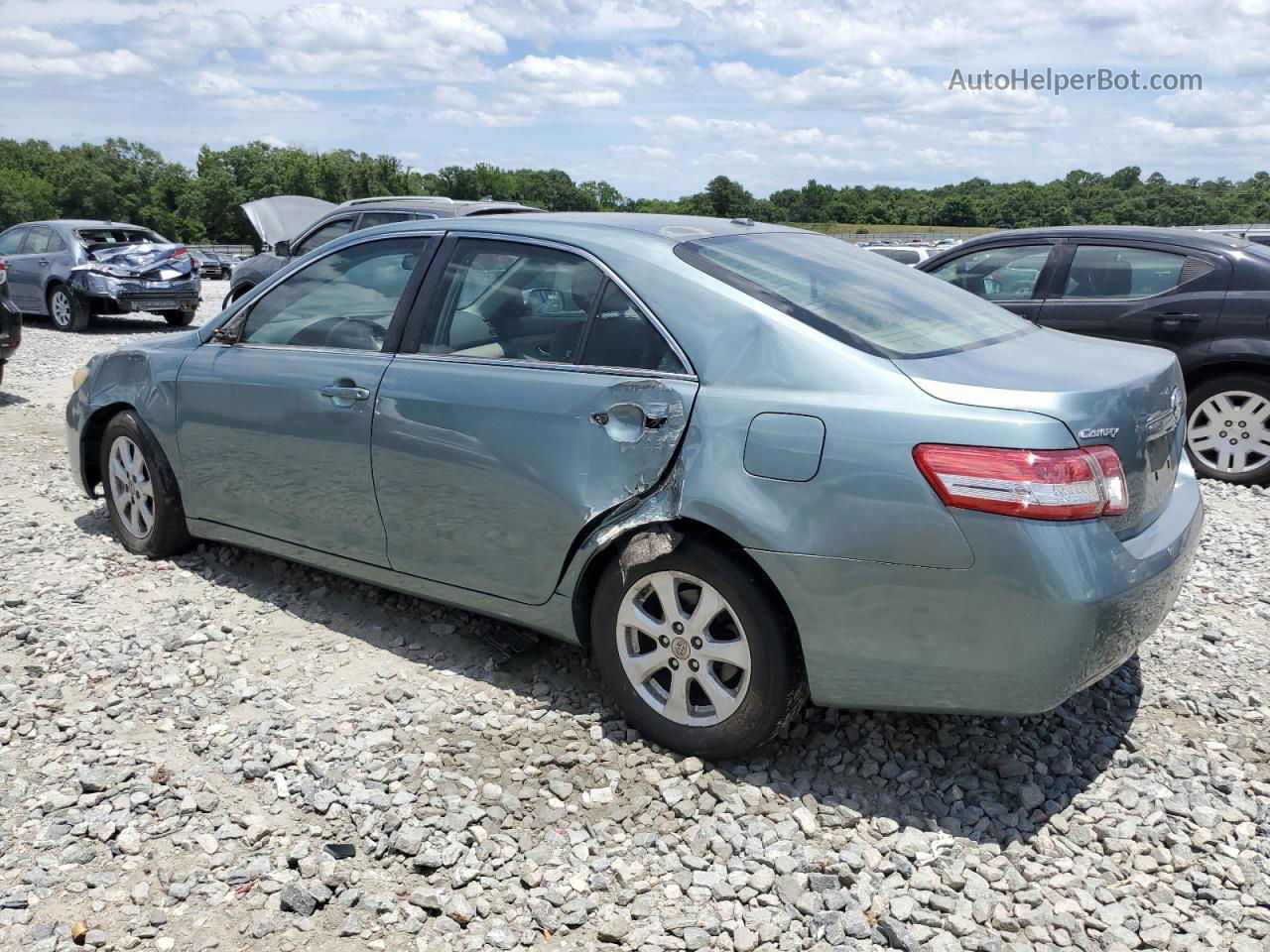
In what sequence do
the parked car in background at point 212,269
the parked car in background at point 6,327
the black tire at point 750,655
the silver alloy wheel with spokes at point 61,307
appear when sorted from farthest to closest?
the parked car in background at point 212,269 < the silver alloy wheel with spokes at point 61,307 < the parked car in background at point 6,327 < the black tire at point 750,655

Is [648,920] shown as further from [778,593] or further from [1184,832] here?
[1184,832]

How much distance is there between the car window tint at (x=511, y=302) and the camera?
363 cm

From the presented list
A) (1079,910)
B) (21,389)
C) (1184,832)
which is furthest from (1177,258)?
(21,389)

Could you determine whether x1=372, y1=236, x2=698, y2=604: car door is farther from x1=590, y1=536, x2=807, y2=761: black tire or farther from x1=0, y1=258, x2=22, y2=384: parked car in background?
x1=0, y1=258, x2=22, y2=384: parked car in background

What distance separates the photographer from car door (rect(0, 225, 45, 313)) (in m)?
15.7

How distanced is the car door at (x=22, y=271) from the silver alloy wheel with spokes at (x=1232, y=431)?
1508 cm

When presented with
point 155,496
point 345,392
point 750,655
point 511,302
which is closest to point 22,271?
point 155,496

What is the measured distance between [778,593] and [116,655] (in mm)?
2643

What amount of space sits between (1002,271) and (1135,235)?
35.8 inches

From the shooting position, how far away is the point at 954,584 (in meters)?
2.81

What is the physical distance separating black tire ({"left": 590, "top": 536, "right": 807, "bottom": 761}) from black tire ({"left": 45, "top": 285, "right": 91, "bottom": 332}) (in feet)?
46.8

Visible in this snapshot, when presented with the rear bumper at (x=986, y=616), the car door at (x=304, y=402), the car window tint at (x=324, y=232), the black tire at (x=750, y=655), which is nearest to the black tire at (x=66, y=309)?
Result: the car window tint at (x=324, y=232)

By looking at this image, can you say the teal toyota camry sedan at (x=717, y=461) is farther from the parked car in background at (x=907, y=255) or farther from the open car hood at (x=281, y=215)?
the open car hood at (x=281, y=215)

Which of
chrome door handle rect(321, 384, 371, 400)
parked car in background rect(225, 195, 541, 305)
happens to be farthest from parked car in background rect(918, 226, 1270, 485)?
chrome door handle rect(321, 384, 371, 400)
